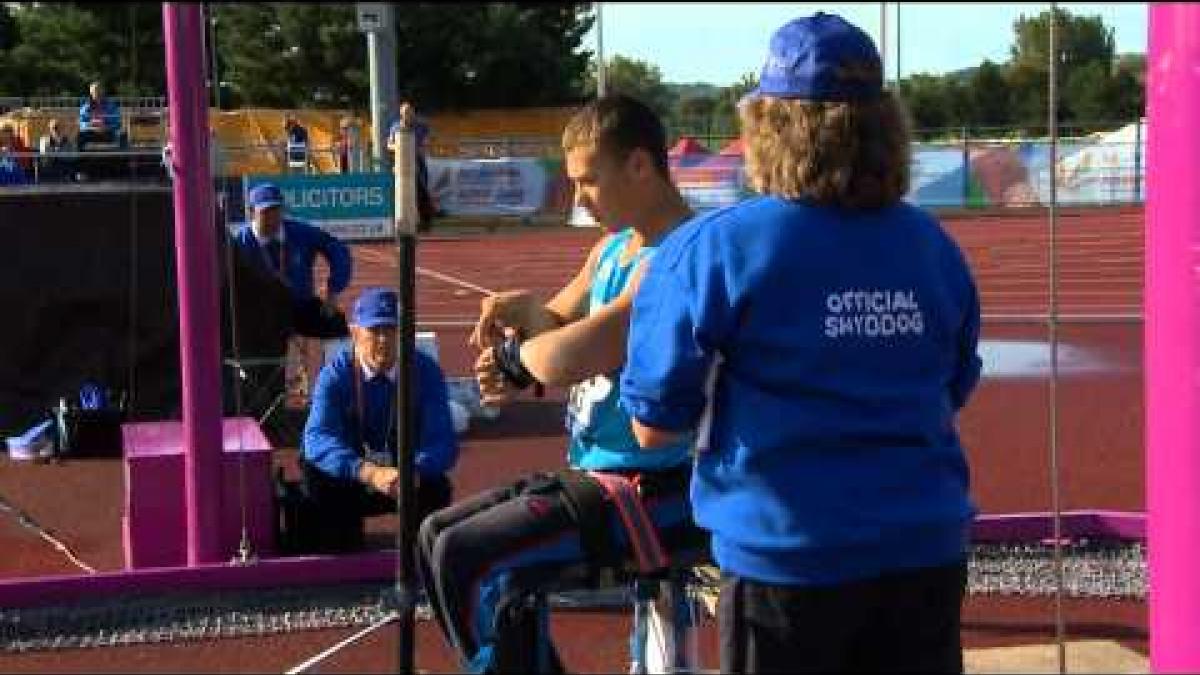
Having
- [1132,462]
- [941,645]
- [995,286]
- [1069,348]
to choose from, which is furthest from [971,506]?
[995,286]

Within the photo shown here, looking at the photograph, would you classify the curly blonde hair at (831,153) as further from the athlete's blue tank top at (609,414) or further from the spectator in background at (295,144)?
the spectator in background at (295,144)

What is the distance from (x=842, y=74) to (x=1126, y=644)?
119 inches

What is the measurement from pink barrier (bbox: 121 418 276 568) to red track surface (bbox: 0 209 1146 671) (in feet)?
1.72

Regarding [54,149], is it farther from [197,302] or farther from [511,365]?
[511,365]

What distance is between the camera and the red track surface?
5.30m

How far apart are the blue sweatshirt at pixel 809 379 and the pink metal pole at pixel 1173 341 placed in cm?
60

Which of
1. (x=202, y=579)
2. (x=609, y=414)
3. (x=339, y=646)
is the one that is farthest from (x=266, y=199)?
(x=609, y=414)

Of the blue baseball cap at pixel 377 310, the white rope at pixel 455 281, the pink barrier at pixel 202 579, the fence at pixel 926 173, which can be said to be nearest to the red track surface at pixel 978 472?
the white rope at pixel 455 281

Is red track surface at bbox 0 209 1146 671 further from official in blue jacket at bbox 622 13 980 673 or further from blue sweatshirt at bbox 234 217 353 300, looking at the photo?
official in blue jacket at bbox 622 13 980 673

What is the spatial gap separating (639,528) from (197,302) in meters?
2.97

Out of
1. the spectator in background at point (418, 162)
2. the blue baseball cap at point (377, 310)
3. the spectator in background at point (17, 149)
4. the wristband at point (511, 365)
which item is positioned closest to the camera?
the spectator in background at point (418, 162)

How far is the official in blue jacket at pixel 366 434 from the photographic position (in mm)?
5926

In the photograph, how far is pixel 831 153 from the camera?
2.71 meters

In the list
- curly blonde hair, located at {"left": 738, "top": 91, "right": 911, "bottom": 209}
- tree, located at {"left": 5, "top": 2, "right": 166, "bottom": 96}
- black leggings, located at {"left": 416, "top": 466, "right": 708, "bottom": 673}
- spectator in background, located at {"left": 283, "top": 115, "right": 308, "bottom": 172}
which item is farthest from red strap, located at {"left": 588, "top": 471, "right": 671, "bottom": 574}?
spectator in background, located at {"left": 283, "top": 115, "right": 308, "bottom": 172}
